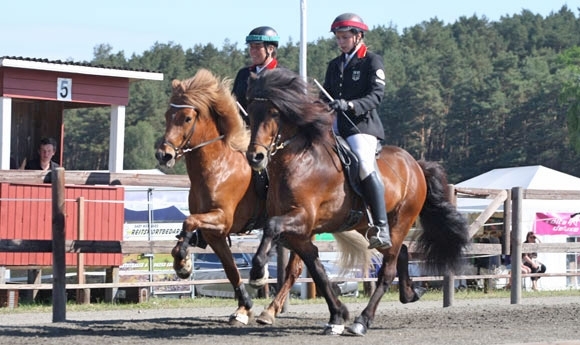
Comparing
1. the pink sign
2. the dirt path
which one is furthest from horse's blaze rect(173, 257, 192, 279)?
the pink sign

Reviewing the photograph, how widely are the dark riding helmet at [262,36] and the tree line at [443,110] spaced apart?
59.1 m

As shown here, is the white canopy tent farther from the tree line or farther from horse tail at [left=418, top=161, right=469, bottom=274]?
the tree line

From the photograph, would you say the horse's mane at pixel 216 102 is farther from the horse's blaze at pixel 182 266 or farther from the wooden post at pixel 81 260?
the wooden post at pixel 81 260

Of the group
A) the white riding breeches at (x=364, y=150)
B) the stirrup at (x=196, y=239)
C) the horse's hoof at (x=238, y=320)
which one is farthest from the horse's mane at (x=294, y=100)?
the horse's hoof at (x=238, y=320)

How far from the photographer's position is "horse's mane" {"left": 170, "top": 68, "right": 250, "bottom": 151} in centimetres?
977

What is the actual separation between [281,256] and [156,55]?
103 m

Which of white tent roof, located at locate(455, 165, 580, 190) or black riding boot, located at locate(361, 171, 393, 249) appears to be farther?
white tent roof, located at locate(455, 165, 580, 190)

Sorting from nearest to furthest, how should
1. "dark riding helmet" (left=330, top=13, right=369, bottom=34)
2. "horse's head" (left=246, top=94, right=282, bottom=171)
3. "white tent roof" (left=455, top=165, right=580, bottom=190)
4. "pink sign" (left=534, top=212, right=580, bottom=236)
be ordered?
"horse's head" (left=246, top=94, right=282, bottom=171)
"dark riding helmet" (left=330, top=13, right=369, bottom=34)
"pink sign" (left=534, top=212, right=580, bottom=236)
"white tent roof" (left=455, top=165, right=580, bottom=190)

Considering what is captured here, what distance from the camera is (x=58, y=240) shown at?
10359 mm

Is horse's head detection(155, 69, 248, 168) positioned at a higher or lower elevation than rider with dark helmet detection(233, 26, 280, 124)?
lower

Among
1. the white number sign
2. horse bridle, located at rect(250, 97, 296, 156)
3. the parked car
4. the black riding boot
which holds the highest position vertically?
the white number sign

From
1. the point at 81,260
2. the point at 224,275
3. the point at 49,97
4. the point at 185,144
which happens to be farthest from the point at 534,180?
the point at 185,144

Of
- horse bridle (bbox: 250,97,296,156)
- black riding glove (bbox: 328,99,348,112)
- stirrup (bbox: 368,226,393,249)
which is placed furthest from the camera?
stirrup (bbox: 368,226,393,249)

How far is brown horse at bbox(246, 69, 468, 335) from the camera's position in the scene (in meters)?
8.77
